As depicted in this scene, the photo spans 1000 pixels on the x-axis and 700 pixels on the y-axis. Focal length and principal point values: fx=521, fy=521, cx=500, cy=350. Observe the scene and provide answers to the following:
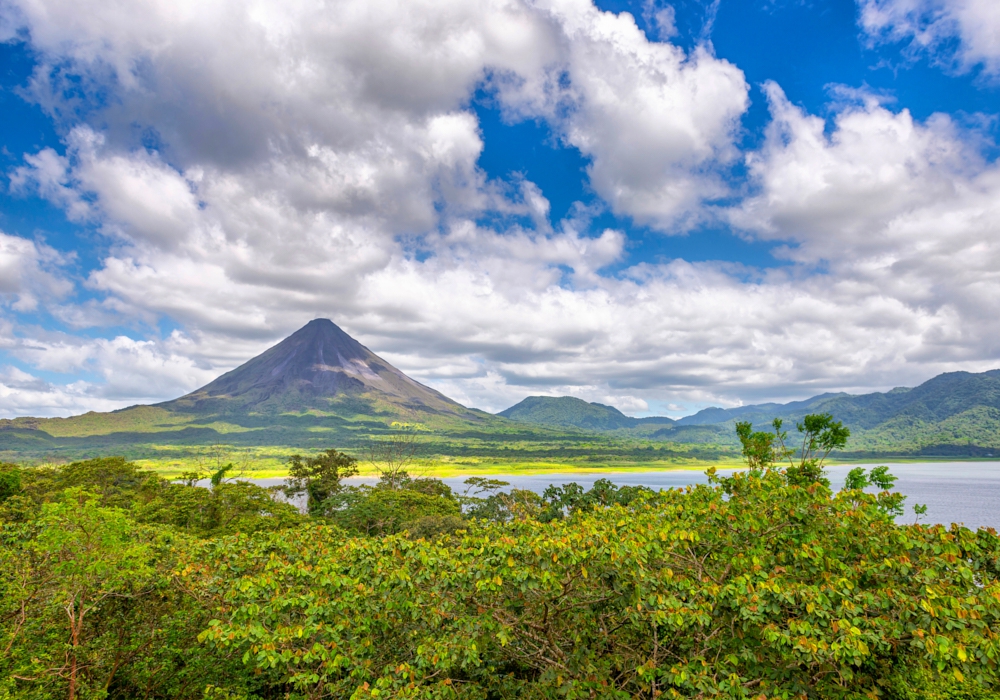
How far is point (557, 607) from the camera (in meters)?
6.69

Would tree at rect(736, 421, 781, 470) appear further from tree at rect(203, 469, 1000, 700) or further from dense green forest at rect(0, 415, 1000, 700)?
tree at rect(203, 469, 1000, 700)

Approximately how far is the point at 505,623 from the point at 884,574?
14.8 ft

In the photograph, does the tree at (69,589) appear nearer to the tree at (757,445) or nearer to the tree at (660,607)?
the tree at (660,607)

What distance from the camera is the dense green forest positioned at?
17.6ft

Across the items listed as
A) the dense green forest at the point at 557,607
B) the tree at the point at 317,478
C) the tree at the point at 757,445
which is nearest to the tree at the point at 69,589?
the dense green forest at the point at 557,607

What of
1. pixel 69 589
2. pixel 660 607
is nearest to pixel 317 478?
pixel 69 589

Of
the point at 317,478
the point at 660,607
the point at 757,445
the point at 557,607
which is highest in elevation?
the point at 757,445

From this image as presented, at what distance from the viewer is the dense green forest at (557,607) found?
5.36 meters

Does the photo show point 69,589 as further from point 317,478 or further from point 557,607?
point 317,478

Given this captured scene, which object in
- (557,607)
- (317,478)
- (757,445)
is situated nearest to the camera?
(557,607)

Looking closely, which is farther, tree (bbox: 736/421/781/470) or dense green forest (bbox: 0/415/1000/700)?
tree (bbox: 736/421/781/470)

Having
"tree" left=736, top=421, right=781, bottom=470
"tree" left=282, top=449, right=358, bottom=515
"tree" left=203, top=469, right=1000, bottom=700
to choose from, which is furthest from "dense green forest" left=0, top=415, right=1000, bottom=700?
"tree" left=282, top=449, right=358, bottom=515

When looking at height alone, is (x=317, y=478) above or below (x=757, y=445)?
below

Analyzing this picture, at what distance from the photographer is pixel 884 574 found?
20.0 ft
